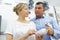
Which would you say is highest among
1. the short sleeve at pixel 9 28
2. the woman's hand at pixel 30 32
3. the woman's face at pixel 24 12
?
the woman's face at pixel 24 12

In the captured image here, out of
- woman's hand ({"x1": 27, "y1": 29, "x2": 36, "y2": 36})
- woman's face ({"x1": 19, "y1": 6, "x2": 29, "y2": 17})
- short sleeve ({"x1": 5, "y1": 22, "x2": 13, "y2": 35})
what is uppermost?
woman's face ({"x1": 19, "y1": 6, "x2": 29, "y2": 17})

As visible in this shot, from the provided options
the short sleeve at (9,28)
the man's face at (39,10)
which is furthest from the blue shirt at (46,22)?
the short sleeve at (9,28)

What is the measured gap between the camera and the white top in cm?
86

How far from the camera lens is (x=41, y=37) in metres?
0.88

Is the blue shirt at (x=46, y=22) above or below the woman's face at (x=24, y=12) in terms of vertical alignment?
below

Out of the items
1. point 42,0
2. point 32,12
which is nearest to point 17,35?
point 32,12

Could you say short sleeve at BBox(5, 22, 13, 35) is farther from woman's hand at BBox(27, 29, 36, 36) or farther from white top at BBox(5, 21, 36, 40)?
woman's hand at BBox(27, 29, 36, 36)

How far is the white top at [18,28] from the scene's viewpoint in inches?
33.8

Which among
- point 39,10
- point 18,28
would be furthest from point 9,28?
point 39,10

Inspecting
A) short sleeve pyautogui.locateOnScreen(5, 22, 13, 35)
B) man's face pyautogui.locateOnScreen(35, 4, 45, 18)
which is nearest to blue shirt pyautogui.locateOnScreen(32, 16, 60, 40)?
man's face pyautogui.locateOnScreen(35, 4, 45, 18)

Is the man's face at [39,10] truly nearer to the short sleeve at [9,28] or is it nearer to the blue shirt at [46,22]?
the blue shirt at [46,22]

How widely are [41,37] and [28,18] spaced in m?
0.15

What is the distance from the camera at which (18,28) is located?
0.87m

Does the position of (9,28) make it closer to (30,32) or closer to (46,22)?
(30,32)
